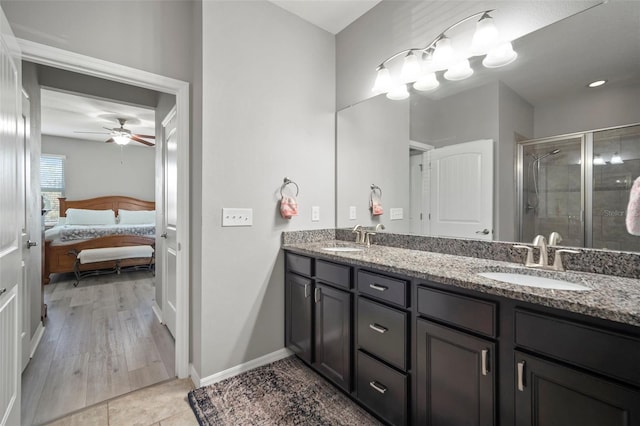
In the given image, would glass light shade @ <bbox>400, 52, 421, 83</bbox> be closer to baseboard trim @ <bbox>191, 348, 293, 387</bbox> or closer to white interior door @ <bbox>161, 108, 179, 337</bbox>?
white interior door @ <bbox>161, 108, 179, 337</bbox>

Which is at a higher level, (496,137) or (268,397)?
(496,137)

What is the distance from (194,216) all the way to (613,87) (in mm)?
2342

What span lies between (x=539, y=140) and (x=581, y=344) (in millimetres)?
1029

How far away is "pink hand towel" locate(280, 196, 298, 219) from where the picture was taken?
2.19 metres

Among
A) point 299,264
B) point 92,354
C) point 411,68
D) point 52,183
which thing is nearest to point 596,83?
point 411,68

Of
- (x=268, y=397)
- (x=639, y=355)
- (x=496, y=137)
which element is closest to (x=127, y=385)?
(x=268, y=397)

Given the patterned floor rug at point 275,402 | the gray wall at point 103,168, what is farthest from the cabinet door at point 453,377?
the gray wall at point 103,168

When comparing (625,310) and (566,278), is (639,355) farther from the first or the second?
(566,278)

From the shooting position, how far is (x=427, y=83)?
1.96 meters

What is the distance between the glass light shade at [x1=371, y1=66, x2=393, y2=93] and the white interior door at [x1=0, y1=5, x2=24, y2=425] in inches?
79.3

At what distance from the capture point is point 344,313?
1.71 metres

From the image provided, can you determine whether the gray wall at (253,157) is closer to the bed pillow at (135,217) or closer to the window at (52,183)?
the bed pillow at (135,217)

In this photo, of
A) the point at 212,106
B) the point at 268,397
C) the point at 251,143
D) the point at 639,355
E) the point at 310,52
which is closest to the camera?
the point at 639,355

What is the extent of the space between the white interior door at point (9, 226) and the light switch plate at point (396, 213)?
2137 mm
